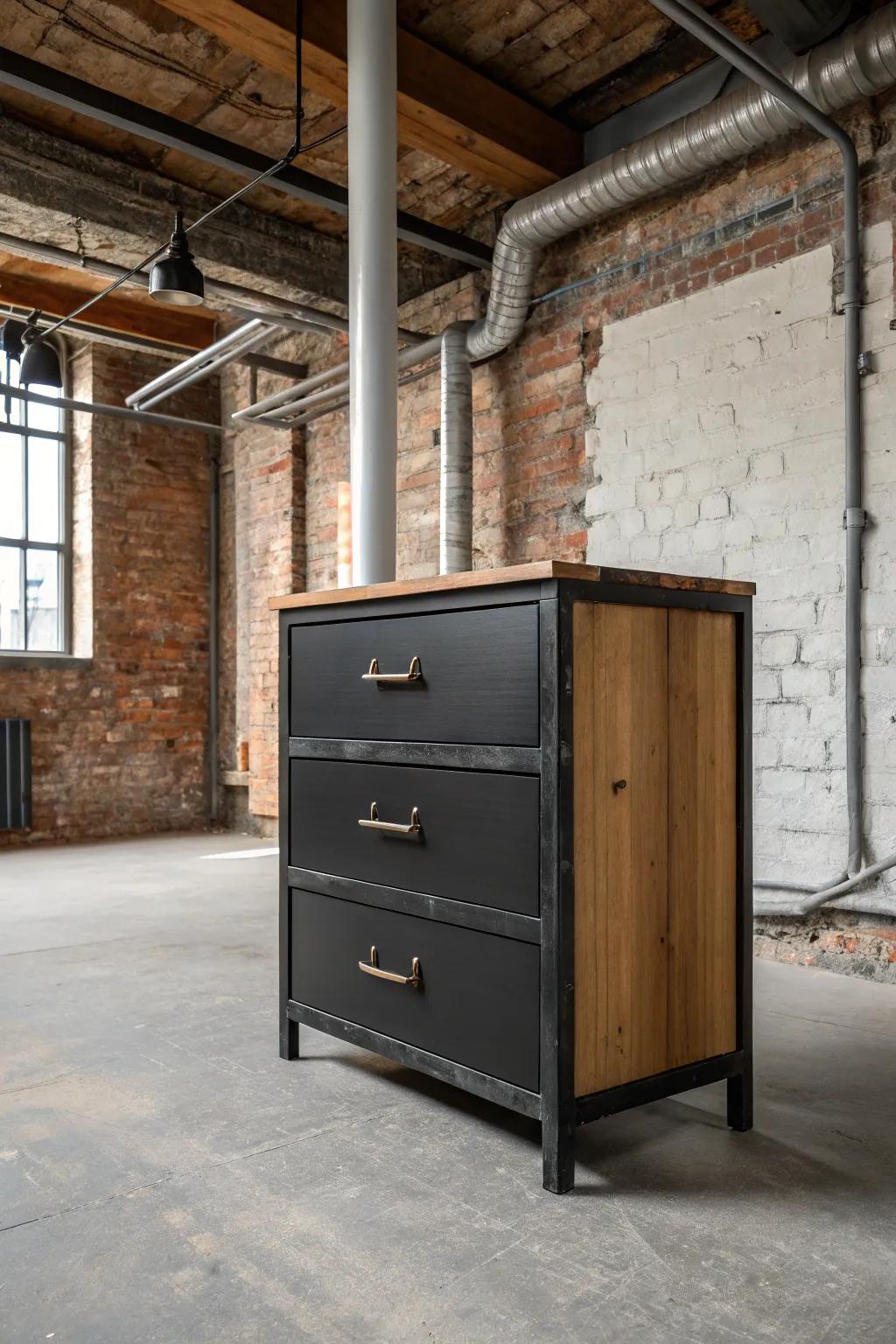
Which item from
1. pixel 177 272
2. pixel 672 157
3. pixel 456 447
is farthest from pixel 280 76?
pixel 456 447

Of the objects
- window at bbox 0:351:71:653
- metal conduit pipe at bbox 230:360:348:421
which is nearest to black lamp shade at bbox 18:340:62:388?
metal conduit pipe at bbox 230:360:348:421

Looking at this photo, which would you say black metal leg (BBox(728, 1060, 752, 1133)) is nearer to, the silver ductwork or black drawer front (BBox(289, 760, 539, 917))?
black drawer front (BBox(289, 760, 539, 917))

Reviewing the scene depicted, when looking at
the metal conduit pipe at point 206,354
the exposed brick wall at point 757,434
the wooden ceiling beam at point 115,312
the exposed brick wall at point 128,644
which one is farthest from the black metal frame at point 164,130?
the exposed brick wall at point 128,644

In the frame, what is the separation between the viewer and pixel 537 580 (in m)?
1.74

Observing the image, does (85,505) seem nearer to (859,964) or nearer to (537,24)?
Answer: (537,24)

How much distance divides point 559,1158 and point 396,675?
935mm

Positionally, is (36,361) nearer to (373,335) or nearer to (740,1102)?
(373,335)

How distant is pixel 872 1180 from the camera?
68.7 inches

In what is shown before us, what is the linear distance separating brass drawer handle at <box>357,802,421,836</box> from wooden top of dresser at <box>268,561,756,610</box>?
17.5 inches

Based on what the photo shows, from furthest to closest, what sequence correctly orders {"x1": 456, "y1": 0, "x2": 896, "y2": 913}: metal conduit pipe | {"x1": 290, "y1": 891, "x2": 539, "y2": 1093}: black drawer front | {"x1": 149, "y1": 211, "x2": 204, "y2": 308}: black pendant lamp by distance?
{"x1": 149, "y1": 211, "x2": 204, "y2": 308}: black pendant lamp → {"x1": 456, "y1": 0, "x2": 896, "y2": 913}: metal conduit pipe → {"x1": 290, "y1": 891, "x2": 539, "y2": 1093}: black drawer front

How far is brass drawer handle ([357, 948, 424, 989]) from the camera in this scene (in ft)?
6.59

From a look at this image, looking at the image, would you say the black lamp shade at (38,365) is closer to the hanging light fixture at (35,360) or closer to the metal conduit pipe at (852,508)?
the hanging light fixture at (35,360)

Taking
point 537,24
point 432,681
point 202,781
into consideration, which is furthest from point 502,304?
point 202,781

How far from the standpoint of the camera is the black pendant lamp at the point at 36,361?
17.2ft
